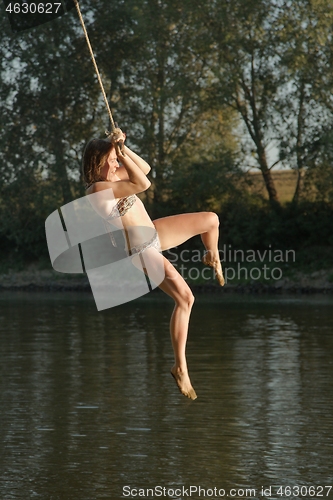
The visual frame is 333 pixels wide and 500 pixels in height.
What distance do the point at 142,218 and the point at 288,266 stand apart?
3312 cm

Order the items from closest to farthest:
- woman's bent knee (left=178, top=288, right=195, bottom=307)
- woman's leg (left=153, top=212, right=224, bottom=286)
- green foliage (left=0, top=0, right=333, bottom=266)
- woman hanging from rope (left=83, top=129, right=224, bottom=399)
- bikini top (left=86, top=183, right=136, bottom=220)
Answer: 1. woman hanging from rope (left=83, top=129, right=224, bottom=399)
2. bikini top (left=86, top=183, right=136, bottom=220)
3. woman's bent knee (left=178, top=288, right=195, bottom=307)
4. woman's leg (left=153, top=212, right=224, bottom=286)
5. green foliage (left=0, top=0, right=333, bottom=266)

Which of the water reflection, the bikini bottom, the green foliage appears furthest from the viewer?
the green foliage

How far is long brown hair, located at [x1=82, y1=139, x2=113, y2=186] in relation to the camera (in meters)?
8.20

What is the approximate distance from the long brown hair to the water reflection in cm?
1576

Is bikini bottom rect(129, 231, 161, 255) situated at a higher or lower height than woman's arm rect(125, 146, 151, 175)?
lower

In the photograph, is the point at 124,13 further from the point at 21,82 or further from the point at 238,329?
the point at 238,329

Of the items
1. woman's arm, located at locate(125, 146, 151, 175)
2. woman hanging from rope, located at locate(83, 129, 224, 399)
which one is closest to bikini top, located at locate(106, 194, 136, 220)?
woman hanging from rope, located at locate(83, 129, 224, 399)

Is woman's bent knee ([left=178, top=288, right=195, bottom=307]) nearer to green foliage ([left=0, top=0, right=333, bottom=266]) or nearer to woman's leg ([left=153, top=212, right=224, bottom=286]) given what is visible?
woman's leg ([left=153, top=212, right=224, bottom=286])

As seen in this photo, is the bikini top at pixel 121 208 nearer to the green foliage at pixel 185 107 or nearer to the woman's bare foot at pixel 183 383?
the woman's bare foot at pixel 183 383

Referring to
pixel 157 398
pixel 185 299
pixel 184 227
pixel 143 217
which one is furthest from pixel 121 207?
pixel 157 398

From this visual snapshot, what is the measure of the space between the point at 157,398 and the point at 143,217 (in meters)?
23.4

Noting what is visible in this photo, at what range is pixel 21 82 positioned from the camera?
44.9 m

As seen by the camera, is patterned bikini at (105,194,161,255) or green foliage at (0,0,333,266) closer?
patterned bikini at (105,194,161,255)

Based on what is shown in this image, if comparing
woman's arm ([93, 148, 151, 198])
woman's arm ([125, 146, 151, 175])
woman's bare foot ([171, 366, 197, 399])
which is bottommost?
woman's bare foot ([171, 366, 197, 399])
